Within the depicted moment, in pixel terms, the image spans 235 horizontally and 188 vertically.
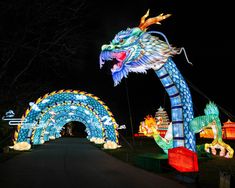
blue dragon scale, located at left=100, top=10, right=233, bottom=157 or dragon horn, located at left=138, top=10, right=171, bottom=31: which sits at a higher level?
dragon horn, located at left=138, top=10, right=171, bottom=31

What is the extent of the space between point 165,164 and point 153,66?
155 inches

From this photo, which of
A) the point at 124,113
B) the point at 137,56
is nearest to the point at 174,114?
the point at 137,56

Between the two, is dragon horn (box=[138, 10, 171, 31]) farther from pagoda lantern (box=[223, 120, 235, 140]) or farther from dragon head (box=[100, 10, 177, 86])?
pagoda lantern (box=[223, 120, 235, 140])

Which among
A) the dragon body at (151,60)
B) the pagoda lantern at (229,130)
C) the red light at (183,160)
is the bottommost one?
the red light at (183,160)

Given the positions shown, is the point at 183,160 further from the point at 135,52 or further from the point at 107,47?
the point at 107,47

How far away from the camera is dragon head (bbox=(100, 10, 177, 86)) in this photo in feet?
36.0

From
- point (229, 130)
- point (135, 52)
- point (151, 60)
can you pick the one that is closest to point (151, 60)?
point (151, 60)

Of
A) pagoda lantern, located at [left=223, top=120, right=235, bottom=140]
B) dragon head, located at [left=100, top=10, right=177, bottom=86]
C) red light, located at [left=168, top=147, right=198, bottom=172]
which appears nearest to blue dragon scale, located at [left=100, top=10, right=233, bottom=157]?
dragon head, located at [left=100, top=10, right=177, bottom=86]

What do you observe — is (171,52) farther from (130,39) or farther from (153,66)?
(130,39)

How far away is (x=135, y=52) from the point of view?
11.0m

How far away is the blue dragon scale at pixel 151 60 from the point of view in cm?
1096

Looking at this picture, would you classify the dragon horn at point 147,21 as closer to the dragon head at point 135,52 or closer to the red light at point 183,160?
the dragon head at point 135,52

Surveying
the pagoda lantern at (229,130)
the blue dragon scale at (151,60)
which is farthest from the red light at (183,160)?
the pagoda lantern at (229,130)

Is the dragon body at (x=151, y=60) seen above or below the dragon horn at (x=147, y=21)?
below
